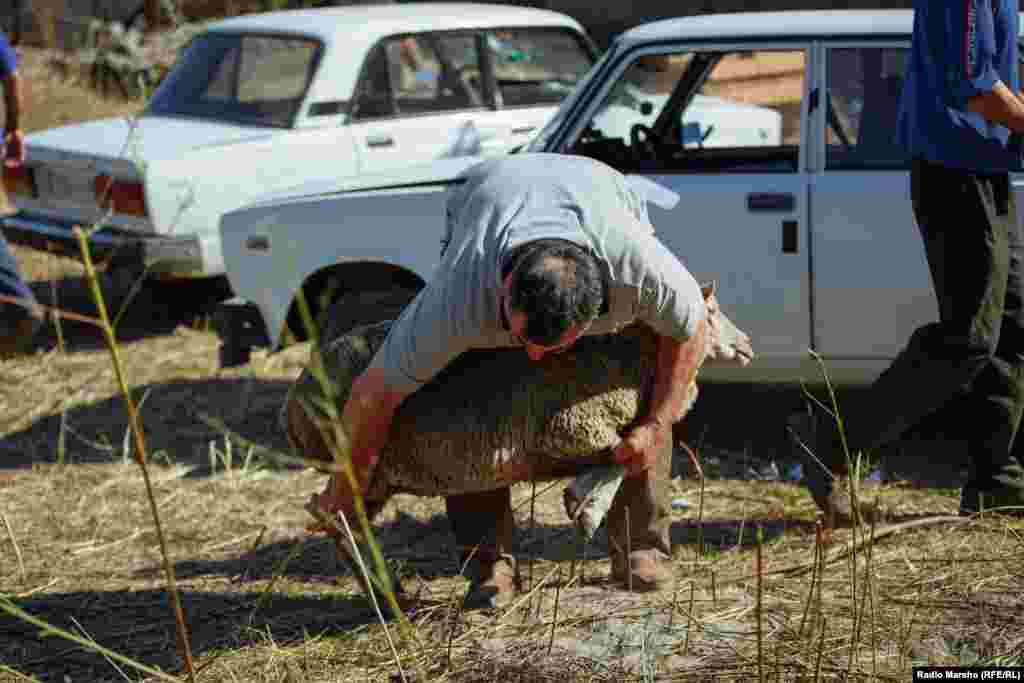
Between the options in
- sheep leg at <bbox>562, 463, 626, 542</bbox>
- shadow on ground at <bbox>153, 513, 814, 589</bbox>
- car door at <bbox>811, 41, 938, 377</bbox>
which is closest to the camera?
sheep leg at <bbox>562, 463, 626, 542</bbox>

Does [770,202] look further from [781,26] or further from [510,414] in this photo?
[510,414]

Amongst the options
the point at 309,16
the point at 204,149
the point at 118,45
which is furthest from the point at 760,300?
the point at 118,45

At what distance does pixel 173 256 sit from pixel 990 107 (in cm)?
473

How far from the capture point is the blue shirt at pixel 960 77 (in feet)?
12.9

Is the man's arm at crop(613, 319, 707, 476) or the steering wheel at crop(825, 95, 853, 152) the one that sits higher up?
the steering wheel at crop(825, 95, 853, 152)

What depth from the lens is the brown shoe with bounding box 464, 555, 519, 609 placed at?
12.7ft

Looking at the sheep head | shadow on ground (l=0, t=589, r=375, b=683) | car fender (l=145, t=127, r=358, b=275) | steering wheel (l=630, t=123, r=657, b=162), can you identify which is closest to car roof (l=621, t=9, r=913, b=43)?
steering wheel (l=630, t=123, r=657, b=162)

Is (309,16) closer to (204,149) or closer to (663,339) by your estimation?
(204,149)

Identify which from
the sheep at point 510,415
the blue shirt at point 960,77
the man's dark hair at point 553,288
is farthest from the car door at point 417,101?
the man's dark hair at point 553,288

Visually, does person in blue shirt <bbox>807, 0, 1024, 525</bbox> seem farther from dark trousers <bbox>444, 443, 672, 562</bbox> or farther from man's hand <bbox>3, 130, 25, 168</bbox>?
man's hand <bbox>3, 130, 25, 168</bbox>

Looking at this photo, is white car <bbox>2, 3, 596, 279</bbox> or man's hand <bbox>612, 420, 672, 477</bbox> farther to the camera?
white car <bbox>2, 3, 596, 279</bbox>

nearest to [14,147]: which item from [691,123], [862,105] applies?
[691,123]

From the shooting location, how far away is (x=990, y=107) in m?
3.95

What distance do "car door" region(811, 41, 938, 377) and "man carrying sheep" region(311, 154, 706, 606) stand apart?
1.43 meters
